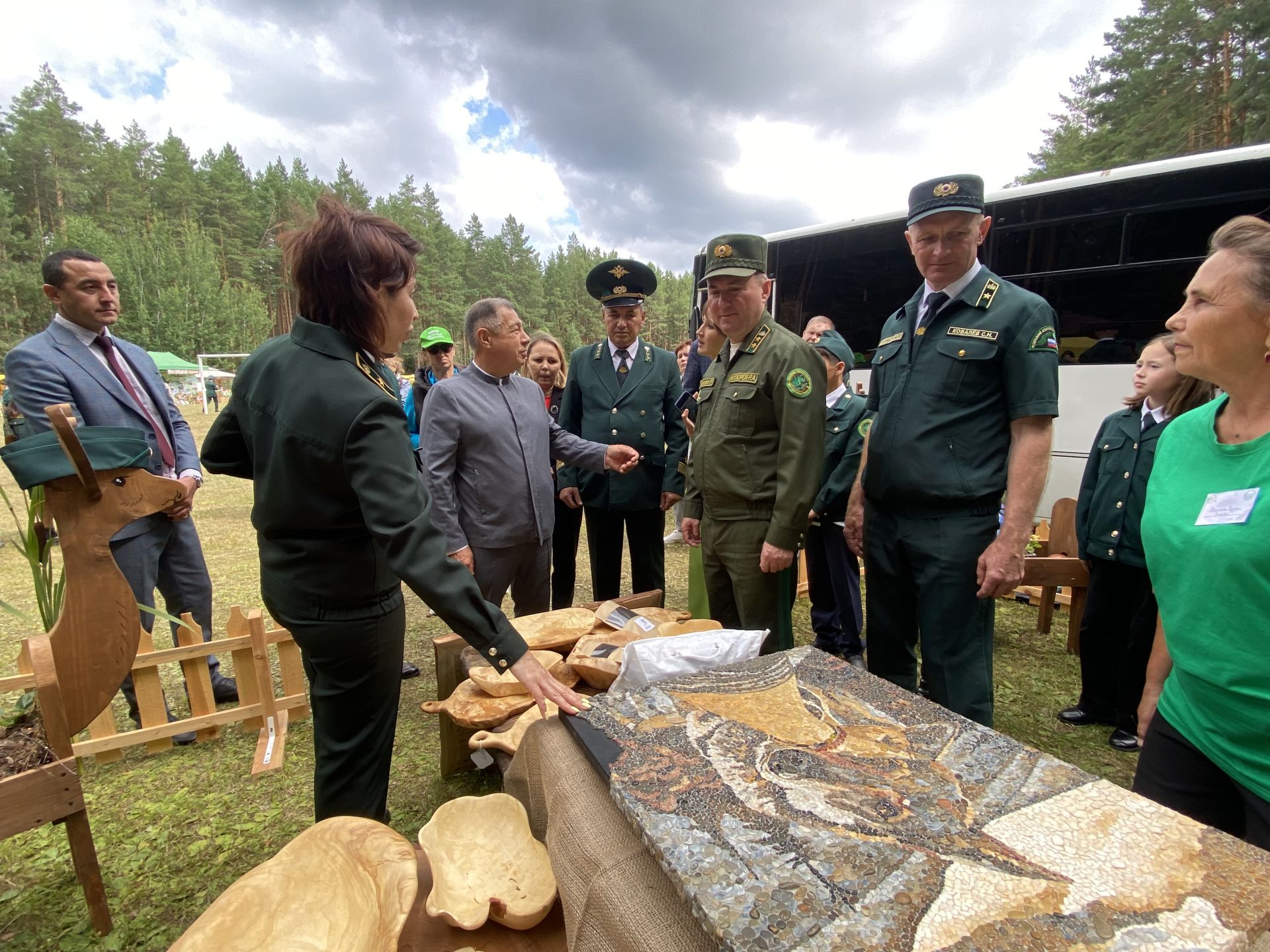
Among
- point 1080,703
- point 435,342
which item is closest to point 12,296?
point 435,342

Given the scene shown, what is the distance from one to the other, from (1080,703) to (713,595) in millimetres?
2105

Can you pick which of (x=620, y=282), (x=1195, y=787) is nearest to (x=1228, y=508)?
(x=1195, y=787)

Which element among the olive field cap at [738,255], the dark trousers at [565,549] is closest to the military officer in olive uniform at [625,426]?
the dark trousers at [565,549]

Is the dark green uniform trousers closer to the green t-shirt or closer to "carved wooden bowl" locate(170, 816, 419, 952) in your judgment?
the green t-shirt

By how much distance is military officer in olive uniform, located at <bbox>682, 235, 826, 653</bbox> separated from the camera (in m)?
2.38

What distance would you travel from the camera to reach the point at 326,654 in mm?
1638

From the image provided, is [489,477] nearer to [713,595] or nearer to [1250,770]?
[713,595]

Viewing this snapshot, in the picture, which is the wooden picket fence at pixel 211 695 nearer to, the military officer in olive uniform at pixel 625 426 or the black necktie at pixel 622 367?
the military officer in olive uniform at pixel 625 426

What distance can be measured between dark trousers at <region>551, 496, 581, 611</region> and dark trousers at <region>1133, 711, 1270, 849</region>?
10.2 ft

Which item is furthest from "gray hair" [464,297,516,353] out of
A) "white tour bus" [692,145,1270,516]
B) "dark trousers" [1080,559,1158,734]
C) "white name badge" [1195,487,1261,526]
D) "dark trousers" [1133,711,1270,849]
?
"white tour bus" [692,145,1270,516]

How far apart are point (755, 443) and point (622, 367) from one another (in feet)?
5.23

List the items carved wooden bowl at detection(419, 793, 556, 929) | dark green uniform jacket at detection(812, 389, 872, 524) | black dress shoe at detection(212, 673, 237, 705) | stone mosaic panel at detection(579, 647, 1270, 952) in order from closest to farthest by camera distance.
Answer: stone mosaic panel at detection(579, 647, 1270, 952) < carved wooden bowl at detection(419, 793, 556, 929) < black dress shoe at detection(212, 673, 237, 705) < dark green uniform jacket at detection(812, 389, 872, 524)

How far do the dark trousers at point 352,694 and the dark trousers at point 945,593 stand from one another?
168 cm

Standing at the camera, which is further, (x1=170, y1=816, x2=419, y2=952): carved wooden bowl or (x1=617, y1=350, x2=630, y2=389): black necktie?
(x1=617, y1=350, x2=630, y2=389): black necktie
